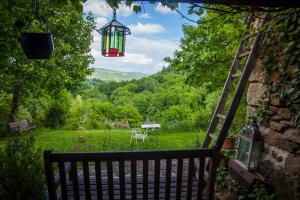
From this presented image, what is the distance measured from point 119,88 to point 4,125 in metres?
10.9

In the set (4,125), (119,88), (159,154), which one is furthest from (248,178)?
(119,88)

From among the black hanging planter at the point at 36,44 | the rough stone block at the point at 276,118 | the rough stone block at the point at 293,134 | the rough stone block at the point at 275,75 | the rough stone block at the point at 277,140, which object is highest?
the black hanging planter at the point at 36,44

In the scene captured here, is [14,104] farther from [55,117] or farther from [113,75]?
[113,75]

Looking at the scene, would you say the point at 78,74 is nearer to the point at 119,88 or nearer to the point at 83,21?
the point at 83,21

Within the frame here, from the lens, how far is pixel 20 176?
2.93 meters

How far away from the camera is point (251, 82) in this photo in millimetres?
3656

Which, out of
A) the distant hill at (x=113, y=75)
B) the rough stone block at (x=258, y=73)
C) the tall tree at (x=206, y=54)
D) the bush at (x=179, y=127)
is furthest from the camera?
the distant hill at (x=113, y=75)

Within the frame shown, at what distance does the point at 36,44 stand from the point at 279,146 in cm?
299

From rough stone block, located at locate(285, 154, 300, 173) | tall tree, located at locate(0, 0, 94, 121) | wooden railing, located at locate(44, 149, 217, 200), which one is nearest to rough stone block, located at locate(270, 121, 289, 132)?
rough stone block, located at locate(285, 154, 300, 173)

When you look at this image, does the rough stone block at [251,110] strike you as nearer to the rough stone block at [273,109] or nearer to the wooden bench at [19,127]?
the rough stone block at [273,109]

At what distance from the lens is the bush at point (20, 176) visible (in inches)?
114

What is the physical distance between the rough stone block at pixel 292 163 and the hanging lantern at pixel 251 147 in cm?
42

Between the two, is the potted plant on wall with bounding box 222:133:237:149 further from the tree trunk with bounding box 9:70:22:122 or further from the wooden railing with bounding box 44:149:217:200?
the tree trunk with bounding box 9:70:22:122

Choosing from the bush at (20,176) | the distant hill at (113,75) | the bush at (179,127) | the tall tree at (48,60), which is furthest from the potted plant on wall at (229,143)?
the distant hill at (113,75)
